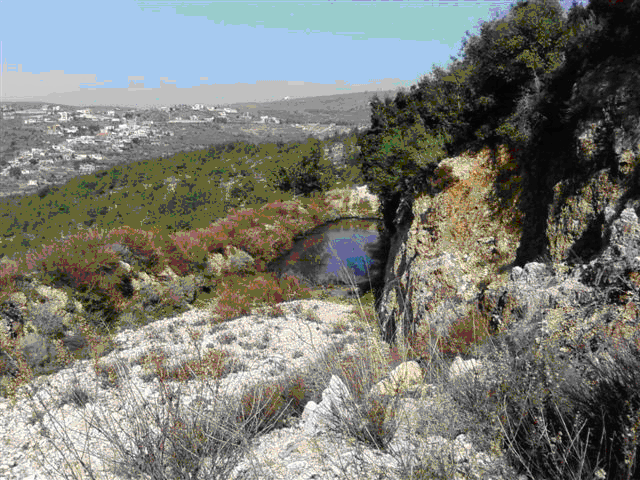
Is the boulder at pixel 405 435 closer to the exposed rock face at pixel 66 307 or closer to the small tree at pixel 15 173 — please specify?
the exposed rock face at pixel 66 307

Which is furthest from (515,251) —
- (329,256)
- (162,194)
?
(162,194)

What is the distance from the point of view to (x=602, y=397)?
5.98 feet

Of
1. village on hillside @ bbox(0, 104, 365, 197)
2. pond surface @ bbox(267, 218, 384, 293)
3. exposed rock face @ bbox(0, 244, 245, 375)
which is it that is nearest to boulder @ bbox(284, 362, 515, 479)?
exposed rock face @ bbox(0, 244, 245, 375)

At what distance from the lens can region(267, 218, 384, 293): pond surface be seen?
15.8 meters

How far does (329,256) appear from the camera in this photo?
776 inches

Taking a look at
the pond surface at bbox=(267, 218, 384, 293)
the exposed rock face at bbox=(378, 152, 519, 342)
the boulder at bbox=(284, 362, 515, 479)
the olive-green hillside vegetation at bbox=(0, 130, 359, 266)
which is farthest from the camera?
the olive-green hillside vegetation at bbox=(0, 130, 359, 266)

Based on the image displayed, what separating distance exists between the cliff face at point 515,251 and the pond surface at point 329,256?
5.60m

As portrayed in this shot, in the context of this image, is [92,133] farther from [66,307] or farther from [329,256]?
[66,307]

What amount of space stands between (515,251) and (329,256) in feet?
44.2

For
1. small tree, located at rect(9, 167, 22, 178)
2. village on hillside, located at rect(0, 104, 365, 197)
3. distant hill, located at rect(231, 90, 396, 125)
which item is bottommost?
small tree, located at rect(9, 167, 22, 178)

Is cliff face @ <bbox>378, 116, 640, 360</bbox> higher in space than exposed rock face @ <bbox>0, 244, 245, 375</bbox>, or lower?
higher

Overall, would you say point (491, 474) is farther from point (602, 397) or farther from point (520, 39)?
point (520, 39)

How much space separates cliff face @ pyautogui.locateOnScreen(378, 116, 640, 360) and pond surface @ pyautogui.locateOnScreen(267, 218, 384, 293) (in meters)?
5.60

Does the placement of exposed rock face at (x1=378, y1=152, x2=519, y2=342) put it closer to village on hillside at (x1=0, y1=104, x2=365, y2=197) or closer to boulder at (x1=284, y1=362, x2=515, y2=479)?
boulder at (x1=284, y1=362, x2=515, y2=479)
